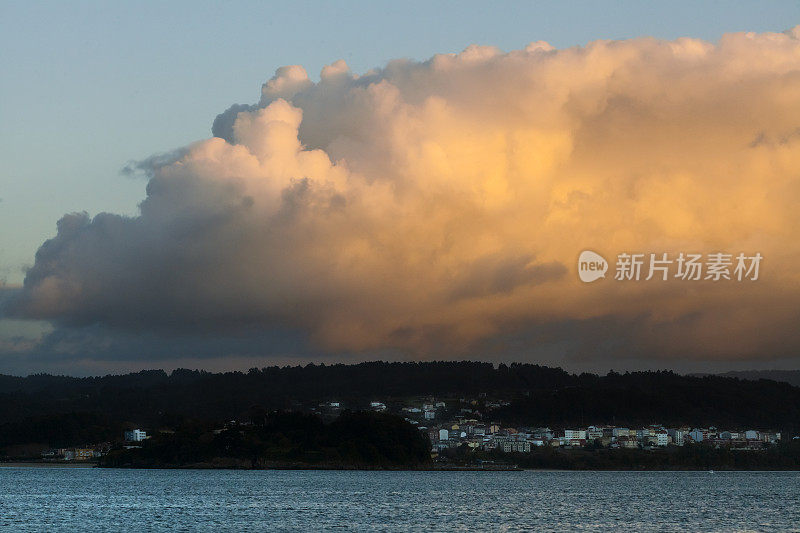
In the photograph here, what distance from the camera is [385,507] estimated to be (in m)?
124

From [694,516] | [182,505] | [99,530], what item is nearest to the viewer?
Answer: [99,530]

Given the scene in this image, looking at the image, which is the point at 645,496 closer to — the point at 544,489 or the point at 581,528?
the point at 544,489

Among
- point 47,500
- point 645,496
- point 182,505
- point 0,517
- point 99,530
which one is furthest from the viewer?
point 645,496

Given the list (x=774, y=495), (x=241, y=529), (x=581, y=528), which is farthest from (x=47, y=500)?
(x=774, y=495)

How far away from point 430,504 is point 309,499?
1947 centimetres

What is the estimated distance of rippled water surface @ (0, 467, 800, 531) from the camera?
331 ft

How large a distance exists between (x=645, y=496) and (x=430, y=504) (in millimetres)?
44608

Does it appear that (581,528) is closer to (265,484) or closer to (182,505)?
(182,505)

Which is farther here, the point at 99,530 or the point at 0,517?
the point at 0,517

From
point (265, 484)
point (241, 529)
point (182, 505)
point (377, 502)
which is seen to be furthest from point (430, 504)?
point (265, 484)

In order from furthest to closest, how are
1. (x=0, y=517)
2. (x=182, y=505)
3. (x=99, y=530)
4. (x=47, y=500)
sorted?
(x=47, y=500) → (x=182, y=505) → (x=0, y=517) → (x=99, y=530)

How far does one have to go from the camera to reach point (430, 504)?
130875 millimetres

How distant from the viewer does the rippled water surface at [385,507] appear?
331 feet

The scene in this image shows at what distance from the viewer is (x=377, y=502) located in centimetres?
13400
